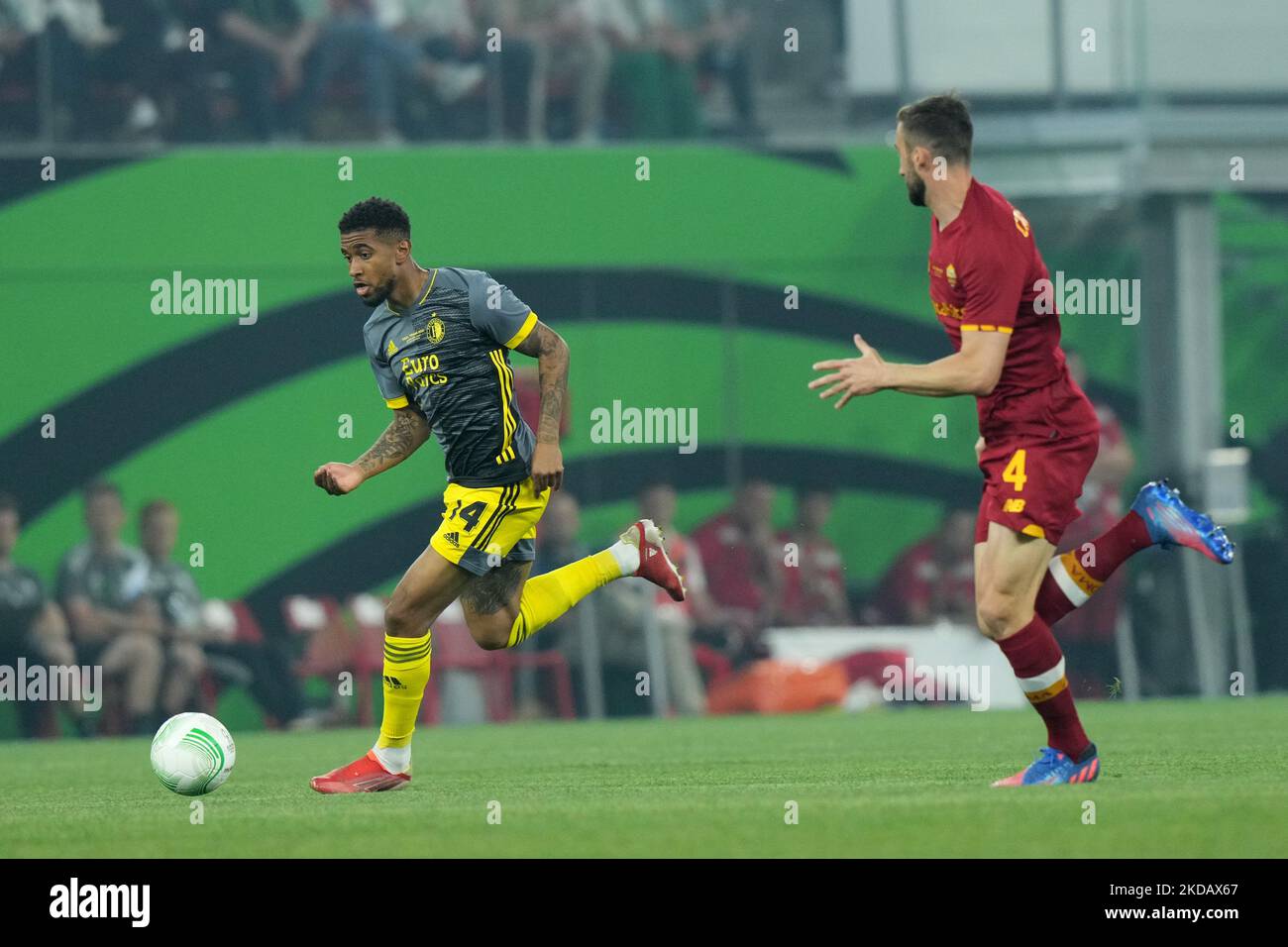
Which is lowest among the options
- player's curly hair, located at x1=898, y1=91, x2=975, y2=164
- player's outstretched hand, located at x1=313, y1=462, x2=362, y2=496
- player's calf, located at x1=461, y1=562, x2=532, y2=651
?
player's calf, located at x1=461, y1=562, x2=532, y2=651

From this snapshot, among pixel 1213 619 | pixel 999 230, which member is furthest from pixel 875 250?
pixel 999 230

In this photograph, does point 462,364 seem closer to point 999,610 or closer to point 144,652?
point 999,610

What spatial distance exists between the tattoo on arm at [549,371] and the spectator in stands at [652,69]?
9.91 m

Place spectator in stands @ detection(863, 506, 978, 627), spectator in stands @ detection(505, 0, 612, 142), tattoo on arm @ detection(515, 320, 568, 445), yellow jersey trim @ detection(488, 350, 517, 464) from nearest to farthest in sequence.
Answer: tattoo on arm @ detection(515, 320, 568, 445)
yellow jersey trim @ detection(488, 350, 517, 464)
spectator in stands @ detection(863, 506, 978, 627)
spectator in stands @ detection(505, 0, 612, 142)

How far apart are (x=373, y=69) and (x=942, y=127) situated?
11099 millimetres

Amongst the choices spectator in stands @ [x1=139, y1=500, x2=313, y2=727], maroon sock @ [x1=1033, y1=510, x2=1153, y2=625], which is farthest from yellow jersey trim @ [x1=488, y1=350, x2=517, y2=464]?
spectator in stands @ [x1=139, y1=500, x2=313, y2=727]

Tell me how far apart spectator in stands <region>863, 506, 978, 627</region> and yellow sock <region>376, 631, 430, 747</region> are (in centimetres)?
905

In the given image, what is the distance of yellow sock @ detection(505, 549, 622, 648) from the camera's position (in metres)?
8.27

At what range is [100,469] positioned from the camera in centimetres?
1678

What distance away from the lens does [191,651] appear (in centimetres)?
1533

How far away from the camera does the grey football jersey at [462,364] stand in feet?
25.9

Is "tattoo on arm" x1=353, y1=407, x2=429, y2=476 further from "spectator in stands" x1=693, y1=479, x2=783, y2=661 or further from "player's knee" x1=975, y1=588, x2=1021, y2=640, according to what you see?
"spectator in stands" x1=693, y1=479, x2=783, y2=661

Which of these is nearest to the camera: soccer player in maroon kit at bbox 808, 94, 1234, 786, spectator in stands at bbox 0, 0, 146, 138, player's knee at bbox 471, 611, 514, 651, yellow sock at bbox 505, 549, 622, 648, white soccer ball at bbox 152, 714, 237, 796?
soccer player in maroon kit at bbox 808, 94, 1234, 786

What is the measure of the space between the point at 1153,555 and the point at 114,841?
11832mm
